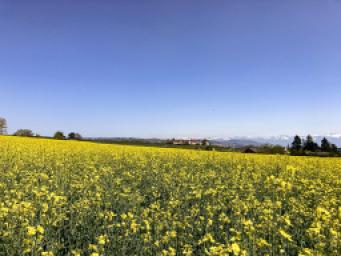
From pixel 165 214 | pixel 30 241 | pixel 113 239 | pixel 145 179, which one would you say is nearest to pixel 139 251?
pixel 113 239

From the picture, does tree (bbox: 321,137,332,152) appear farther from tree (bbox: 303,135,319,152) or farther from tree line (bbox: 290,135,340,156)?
tree (bbox: 303,135,319,152)

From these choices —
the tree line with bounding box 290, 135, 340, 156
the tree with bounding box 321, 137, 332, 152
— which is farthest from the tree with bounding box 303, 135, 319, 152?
the tree with bounding box 321, 137, 332, 152

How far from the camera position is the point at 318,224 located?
11.5ft

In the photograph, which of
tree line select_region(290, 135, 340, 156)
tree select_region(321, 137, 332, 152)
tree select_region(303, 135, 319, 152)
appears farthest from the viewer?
tree select_region(303, 135, 319, 152)

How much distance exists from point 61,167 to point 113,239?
6370 millimetres

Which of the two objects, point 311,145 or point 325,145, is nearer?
point 325,145

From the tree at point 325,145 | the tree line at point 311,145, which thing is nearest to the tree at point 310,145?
the tree line at point 311,145

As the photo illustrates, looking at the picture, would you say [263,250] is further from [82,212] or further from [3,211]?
[3,211]

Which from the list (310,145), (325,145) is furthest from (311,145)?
(325,145)

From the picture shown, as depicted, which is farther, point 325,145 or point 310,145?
point 310,145

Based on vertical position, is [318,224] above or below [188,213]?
above

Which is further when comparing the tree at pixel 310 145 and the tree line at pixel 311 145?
the tree at pixel 310 145

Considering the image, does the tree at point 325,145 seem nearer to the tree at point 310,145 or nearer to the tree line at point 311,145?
the tree line at point 311,145

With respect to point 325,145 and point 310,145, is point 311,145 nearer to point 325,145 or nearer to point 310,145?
point 310,145
